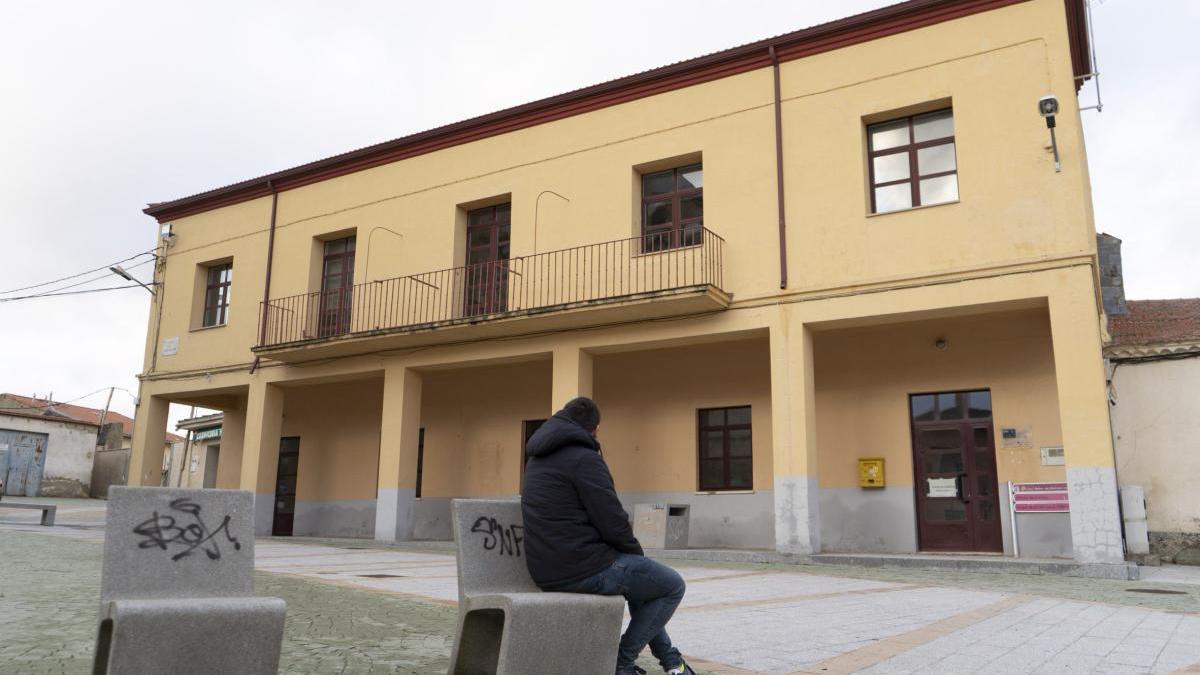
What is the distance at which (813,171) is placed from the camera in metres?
13.4

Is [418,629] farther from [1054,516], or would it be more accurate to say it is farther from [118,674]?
[1054,516]

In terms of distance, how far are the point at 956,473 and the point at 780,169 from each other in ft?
17.7

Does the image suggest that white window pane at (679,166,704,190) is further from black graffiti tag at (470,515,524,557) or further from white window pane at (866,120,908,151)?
black graffiti tag at (470,515,524,557)

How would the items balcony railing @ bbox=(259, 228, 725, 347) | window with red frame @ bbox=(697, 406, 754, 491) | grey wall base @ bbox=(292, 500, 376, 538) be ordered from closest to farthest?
balcony railing @ bbox=(259, 228, 725, 347) < window with red frame @ bbox=(697, 406, 754, 491) < grey wall base @ bbox=(292, 500, 376, 538)

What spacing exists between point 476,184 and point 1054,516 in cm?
1120

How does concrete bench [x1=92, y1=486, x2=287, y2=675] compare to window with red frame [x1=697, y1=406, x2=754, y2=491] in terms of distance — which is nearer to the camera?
concrete bench [x1=92, y1=486, x2=287, y2=675]

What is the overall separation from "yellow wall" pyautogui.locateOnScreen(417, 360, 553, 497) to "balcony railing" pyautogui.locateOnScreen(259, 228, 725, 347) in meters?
2.00

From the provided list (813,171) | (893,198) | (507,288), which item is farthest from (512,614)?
(507,288)

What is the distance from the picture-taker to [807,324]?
517 inches

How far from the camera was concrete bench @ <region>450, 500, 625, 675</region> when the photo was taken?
3.63 metres

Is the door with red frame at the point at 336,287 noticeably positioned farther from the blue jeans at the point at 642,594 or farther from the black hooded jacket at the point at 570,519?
the blue jeans at the point at 642,594

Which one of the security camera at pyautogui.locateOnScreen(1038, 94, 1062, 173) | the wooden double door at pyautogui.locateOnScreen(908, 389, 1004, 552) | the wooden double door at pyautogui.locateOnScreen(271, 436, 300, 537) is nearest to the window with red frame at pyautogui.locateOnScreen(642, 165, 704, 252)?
the wooden double door at pyautogui.locateOnScreen(908, 389, 1004, 552)

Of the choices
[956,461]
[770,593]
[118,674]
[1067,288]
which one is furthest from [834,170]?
[118,674]

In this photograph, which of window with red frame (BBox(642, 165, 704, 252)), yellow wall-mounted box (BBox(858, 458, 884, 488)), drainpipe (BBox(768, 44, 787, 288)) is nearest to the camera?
drainpipe (BBox(768, 44, 787, 288))
